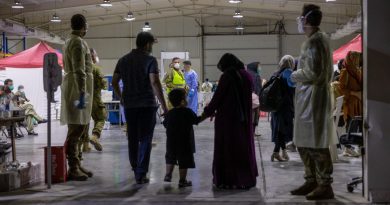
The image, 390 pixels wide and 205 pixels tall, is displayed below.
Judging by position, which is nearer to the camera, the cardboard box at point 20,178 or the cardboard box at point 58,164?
the cardboard box at point 20,178

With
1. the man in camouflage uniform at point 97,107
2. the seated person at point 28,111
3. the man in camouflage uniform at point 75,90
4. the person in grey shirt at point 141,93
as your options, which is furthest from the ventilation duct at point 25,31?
the person in grey shirt at point 141,93

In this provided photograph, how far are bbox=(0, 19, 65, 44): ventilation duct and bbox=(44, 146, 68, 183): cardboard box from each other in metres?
19.0

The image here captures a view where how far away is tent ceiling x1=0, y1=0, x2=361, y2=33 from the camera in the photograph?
24969 millimetres

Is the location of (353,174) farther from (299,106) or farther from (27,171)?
(27,171)

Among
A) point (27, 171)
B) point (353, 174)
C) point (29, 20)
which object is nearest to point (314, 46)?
point (353, 174)

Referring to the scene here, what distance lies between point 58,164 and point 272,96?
9.99 ft

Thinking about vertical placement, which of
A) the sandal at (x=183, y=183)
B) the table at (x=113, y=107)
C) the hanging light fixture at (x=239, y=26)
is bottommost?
the sandal at (x=183, y=183)

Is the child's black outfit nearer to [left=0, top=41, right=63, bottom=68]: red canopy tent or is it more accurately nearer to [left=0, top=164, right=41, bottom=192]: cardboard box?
[left=0, top=164, right=41, bottom=192]: cardboard box

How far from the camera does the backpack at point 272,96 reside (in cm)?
753

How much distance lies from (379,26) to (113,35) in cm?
3123

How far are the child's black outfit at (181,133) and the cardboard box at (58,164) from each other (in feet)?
4.31

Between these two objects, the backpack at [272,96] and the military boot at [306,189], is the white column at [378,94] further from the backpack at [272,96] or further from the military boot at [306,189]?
the backpack at [272,96]

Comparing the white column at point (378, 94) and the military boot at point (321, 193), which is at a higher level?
the white column at point (378, 94)

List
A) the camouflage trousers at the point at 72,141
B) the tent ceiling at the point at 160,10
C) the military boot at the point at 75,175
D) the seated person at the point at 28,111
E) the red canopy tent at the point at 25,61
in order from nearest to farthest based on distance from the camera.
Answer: the camouflage trousers at the point at 72,141 → the military boot at the point at 75,175 → the seated person at the point at 28,111 → the red canopy tent at the point at 25,61 → the tent ceiling at the point at 160,10
